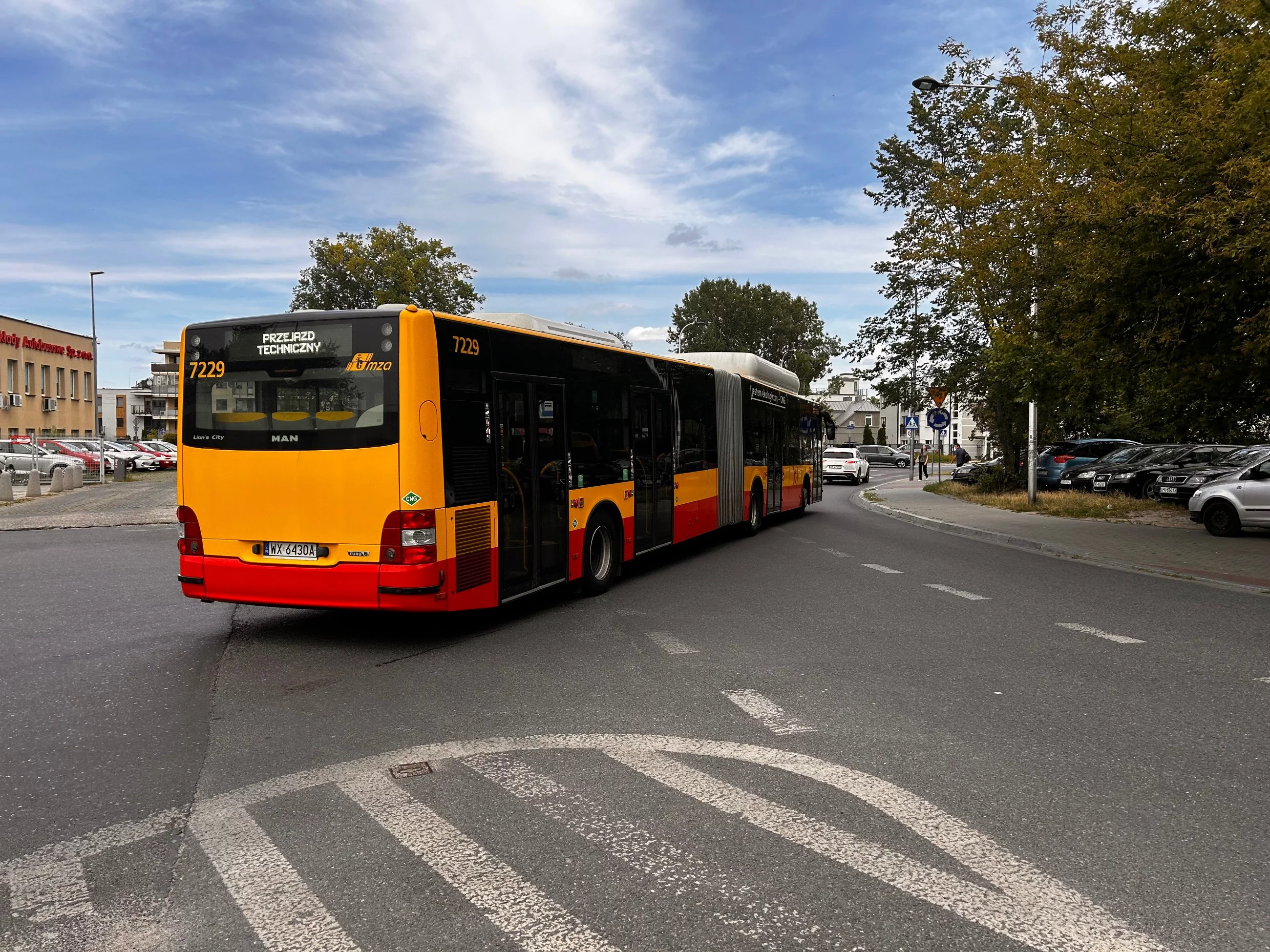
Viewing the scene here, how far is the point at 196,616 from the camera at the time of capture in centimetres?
921

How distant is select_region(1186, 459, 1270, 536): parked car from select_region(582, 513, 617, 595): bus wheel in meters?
11.4

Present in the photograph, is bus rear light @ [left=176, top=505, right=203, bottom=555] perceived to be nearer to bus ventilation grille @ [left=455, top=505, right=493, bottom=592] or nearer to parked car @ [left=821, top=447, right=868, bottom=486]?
bus ventilation grille @ [left=455, top=505, right=493, bottom=592]

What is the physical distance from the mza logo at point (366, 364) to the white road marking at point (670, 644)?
9.72ft

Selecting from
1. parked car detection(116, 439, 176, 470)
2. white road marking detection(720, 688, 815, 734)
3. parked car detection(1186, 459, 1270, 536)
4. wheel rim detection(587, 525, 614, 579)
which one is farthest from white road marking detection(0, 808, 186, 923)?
parked car detection(116, 439, 176, 470)

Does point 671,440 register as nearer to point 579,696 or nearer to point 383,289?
point 579,696

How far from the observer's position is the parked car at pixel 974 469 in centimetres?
3100

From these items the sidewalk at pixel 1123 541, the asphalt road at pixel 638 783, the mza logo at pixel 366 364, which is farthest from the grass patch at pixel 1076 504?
the mza logo at pixel 366 364

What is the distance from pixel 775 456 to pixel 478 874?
53.3 ft

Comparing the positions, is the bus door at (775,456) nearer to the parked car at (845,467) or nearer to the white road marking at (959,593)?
the white road marking at (959,593)

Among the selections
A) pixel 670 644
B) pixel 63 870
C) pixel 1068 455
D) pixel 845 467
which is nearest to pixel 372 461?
pixel 670 644

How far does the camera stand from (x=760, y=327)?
89438 millimetres

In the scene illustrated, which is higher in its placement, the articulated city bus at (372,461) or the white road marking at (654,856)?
the articulated city bus at (372,461)

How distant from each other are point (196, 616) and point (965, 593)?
7600mm

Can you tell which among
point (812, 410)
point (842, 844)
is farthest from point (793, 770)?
point (812, 410)
